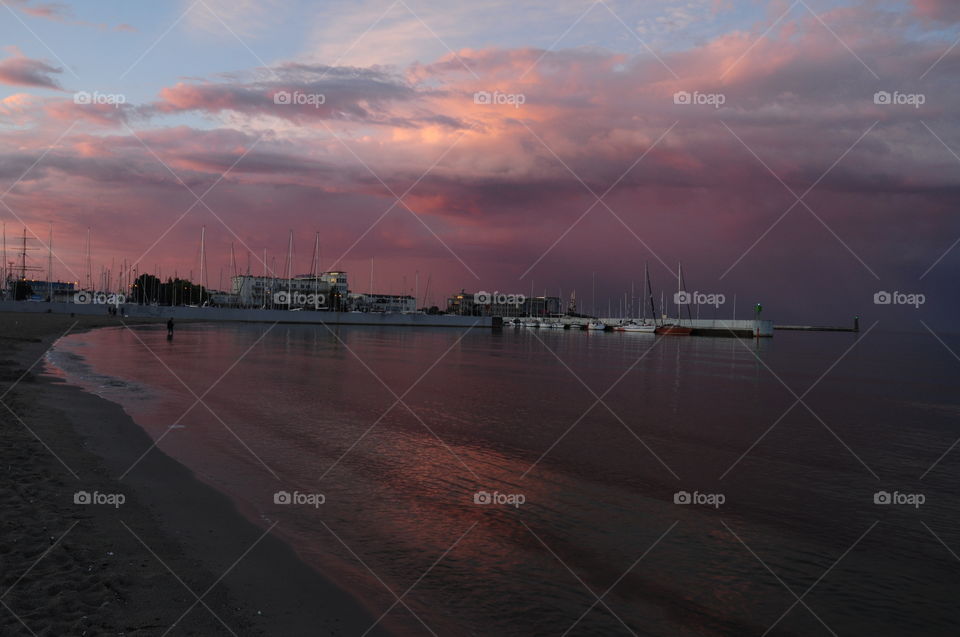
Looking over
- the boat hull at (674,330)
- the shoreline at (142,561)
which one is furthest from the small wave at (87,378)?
the boat hull at (674,330)

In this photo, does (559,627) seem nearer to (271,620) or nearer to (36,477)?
(271,620)

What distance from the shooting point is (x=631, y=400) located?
Result: 29062mm

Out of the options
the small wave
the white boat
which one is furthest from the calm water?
the white boat

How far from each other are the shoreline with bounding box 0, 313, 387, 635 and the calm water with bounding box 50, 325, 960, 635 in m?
0.59

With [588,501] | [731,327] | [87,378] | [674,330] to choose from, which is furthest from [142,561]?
[731,327]

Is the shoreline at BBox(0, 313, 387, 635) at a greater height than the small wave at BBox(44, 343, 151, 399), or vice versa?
the shoreline at BBox(0, 313, 387, 635)

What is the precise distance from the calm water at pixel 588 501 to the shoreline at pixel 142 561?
588mm

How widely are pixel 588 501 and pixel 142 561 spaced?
311 inches

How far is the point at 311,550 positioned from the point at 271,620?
7.72 ft

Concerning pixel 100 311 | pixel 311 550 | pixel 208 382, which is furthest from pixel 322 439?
pixel 100 311

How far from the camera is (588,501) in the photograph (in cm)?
1241

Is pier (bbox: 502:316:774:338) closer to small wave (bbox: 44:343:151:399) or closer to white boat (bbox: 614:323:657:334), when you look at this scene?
white boat (bbox: 614:323:657:334)

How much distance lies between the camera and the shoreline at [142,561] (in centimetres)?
630

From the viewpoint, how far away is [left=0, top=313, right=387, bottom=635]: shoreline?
248 inches
